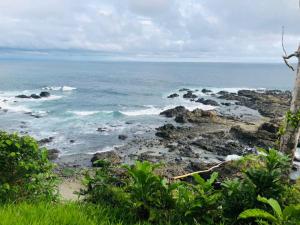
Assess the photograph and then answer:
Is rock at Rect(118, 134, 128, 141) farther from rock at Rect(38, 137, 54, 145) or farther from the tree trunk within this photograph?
the tree trunk

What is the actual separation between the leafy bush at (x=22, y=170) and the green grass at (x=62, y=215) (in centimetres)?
60

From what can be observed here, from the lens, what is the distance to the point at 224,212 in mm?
5742

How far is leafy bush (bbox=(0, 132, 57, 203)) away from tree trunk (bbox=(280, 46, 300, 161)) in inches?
183

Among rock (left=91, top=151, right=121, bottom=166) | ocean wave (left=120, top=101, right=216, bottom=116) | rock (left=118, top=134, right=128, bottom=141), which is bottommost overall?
ocean wave (left=120, top=101, right=216, bottom=116)

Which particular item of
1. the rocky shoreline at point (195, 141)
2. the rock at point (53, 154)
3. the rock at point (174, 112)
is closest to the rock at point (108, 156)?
the rocky shoreline at point (195, 141)

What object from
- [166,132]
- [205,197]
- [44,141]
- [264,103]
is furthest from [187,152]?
[264,103]

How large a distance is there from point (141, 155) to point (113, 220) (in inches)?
971

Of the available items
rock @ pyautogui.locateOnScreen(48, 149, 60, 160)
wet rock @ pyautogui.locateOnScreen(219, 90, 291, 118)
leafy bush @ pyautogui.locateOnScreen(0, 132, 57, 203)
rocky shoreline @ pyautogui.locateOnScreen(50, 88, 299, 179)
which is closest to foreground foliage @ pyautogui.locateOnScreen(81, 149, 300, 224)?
leafy bush @ pyautogui.locateOnScreen(0, 132, 57, 203)

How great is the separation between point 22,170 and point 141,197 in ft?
7.41

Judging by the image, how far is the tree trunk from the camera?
23.5 feet

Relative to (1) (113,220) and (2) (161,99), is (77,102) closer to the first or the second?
(2) (161,99)

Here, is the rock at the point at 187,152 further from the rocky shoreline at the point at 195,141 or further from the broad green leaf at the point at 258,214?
the broad green leaf at the point at 258,214

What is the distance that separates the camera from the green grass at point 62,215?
5023 millimetres

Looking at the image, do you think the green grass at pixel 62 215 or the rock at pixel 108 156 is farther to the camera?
the rock at pixel 108 156
